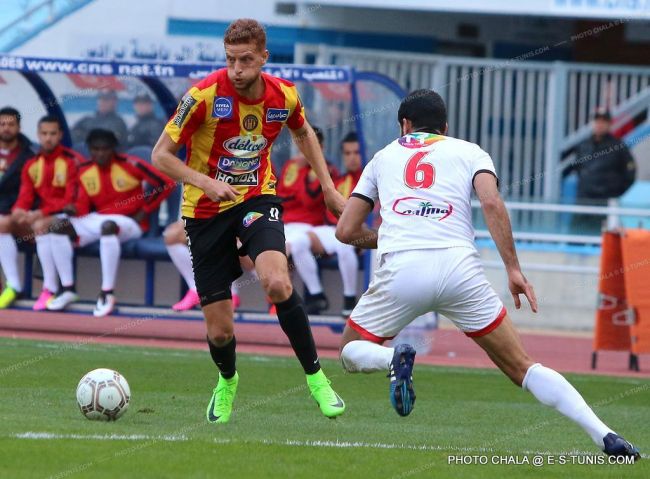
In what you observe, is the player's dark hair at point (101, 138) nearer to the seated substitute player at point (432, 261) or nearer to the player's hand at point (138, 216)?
the player's hand at point (138, 216)

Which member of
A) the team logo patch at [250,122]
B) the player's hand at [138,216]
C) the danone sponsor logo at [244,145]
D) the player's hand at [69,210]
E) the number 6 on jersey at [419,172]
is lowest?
the player's hand at [138,216]

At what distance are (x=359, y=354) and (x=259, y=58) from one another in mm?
1856

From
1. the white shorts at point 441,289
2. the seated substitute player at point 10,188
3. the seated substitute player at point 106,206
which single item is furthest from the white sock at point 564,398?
the seated substitute player at point 10,188

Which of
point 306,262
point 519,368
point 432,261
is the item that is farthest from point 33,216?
point 519,368

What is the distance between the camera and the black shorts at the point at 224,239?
8.01 meters

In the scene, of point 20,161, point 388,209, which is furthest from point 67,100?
point 388,209

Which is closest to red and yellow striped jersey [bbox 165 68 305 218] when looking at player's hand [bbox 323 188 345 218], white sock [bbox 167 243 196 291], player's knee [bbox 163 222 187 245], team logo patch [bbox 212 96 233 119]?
team logo patch [bbox 212 96 233 119]

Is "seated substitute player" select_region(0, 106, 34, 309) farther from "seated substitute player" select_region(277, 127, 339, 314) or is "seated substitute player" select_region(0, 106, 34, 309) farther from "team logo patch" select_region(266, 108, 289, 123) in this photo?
"team logo patch" select_region(266, 108, 289, 123)

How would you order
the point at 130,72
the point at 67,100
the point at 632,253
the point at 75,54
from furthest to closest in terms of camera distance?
1. the point at 75,54
2. the point at 67,100
3. the point at 130,72
4. the point at 632,253

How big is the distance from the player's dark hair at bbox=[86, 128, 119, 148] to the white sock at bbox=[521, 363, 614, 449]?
8890mm

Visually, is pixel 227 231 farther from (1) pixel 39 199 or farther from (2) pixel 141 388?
(1) pixel 39 199

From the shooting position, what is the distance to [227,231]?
8070 mm

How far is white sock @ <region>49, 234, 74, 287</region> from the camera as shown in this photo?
49.3ft

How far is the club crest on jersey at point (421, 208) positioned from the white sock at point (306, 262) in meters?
7.59
